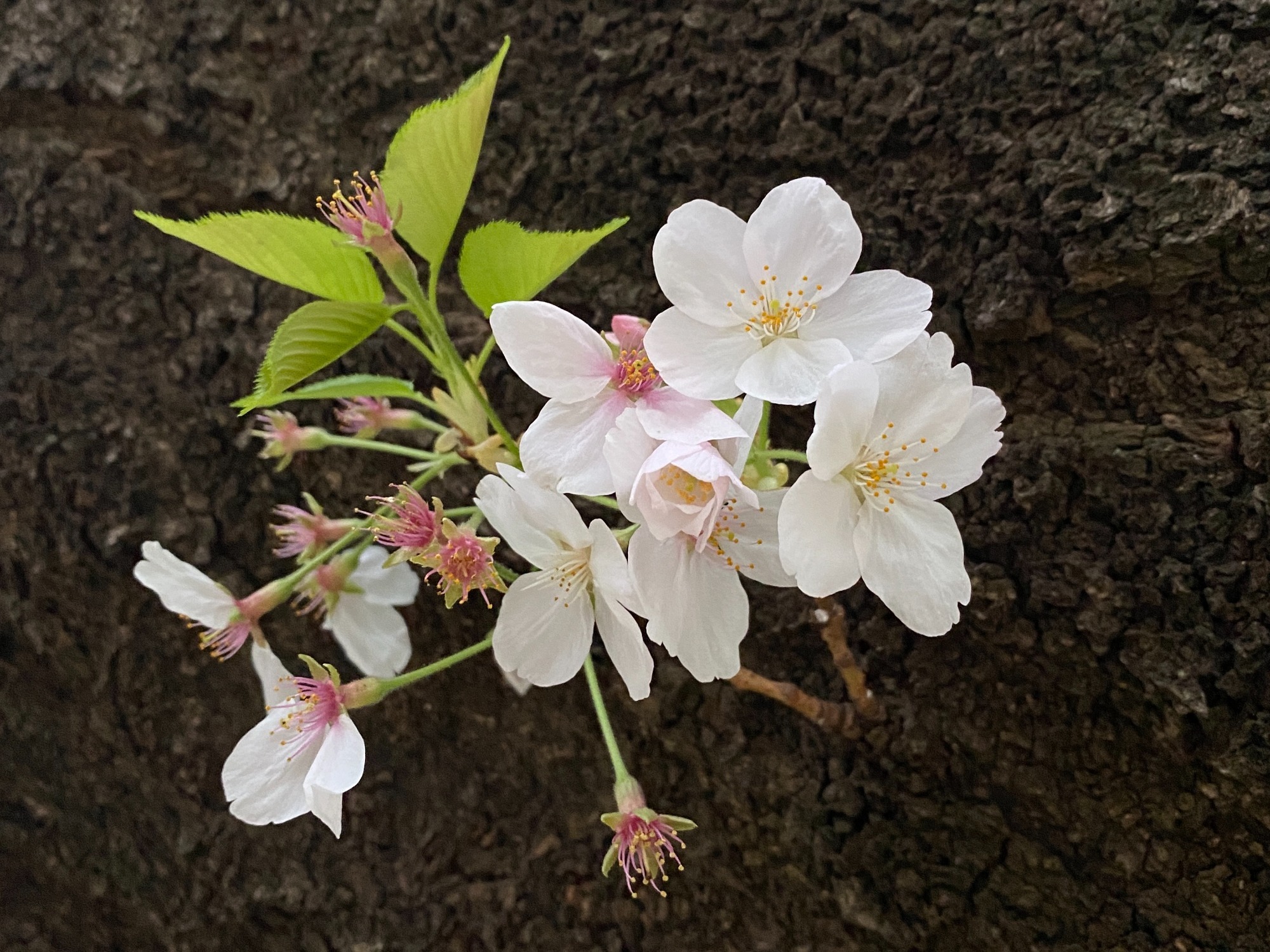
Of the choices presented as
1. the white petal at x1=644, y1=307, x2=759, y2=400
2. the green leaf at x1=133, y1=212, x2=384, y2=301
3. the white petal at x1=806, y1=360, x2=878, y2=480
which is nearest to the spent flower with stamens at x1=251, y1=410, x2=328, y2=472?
the green leaf at x1=133, y1=212, x2=384, y2=301

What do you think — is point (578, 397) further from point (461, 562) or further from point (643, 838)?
point (643, 838)

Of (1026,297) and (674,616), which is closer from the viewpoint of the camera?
(674,616)

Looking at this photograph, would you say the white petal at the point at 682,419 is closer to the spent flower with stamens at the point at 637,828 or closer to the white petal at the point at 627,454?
the white petal at the point at 627,454

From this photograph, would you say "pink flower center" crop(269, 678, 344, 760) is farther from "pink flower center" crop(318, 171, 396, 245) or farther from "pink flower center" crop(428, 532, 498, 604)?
"pink flower center" crop(318, 171, 396, 245)

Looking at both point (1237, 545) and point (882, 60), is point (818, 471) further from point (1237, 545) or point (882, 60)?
point (882, 60)

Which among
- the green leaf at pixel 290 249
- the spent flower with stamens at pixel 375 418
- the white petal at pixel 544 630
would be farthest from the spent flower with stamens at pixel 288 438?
the white petal at pixel 544 630

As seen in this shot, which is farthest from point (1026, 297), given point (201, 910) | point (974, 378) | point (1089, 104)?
point (201, 910)
